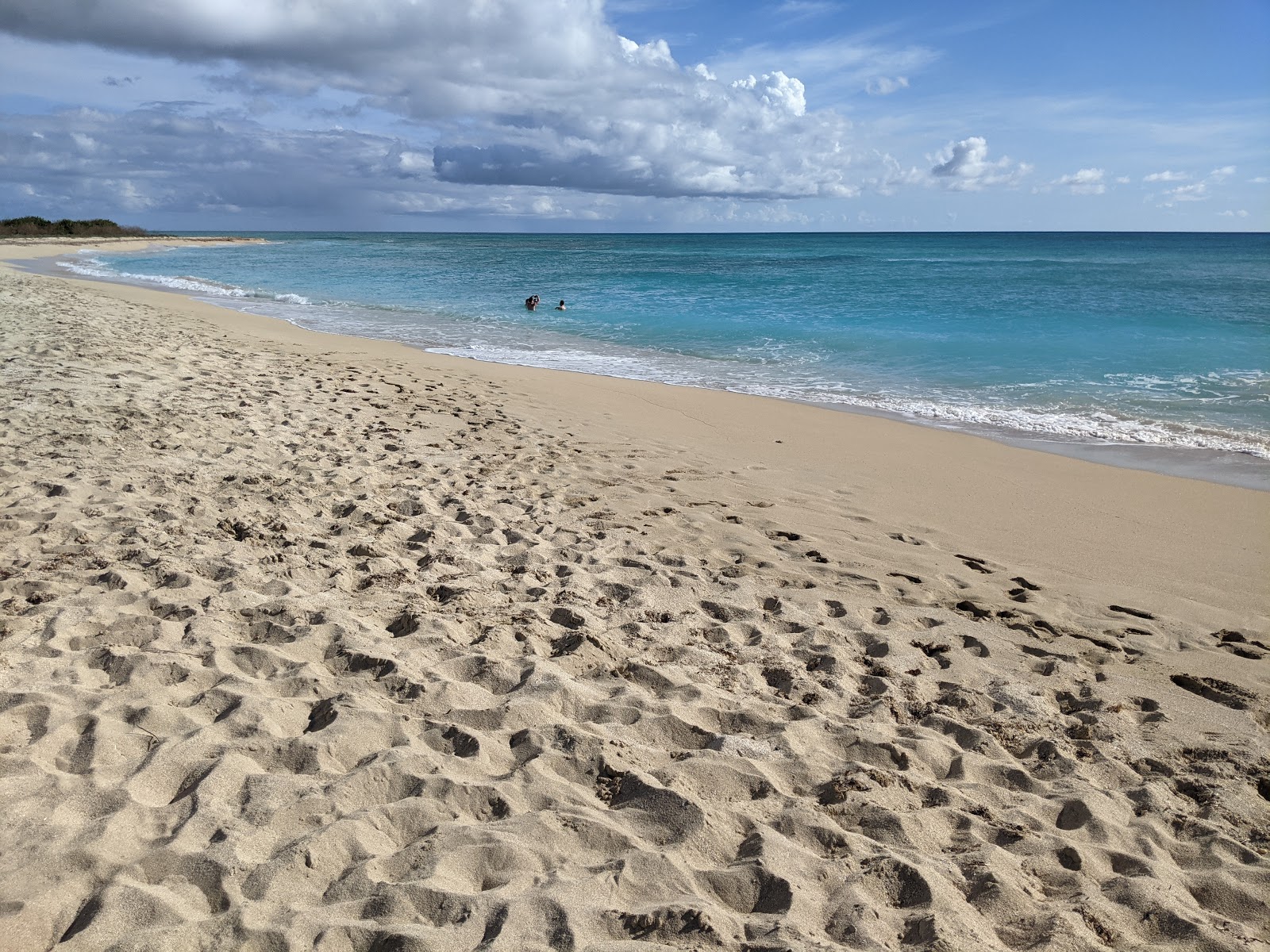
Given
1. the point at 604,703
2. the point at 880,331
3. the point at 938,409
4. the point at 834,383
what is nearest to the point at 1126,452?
the point at 938,409

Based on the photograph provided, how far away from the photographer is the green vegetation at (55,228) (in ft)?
197

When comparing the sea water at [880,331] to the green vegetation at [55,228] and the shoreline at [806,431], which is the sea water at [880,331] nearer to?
the shoreline at [806,431]

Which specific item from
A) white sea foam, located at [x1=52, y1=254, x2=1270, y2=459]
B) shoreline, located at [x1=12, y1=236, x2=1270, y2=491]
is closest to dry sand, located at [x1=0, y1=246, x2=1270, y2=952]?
shoreline, located at [x1=12, y1=236, x2=1270, y2=491]

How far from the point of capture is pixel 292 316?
19219 mm

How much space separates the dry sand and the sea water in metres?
4.17

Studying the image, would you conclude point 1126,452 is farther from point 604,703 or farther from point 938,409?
point 604,703

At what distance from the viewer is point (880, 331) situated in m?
19.3

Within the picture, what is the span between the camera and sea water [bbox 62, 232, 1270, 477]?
35.6ft

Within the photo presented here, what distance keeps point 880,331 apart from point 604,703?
17459 mm

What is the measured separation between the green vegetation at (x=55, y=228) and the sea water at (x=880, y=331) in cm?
2665

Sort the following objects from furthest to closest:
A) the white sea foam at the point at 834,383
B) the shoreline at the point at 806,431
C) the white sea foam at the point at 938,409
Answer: the white sea foam at the point at 834,383 < the white sea foam at the point at 938,409 < the shoreline at the point at 806,431

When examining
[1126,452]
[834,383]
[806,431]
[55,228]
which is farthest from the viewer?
[55,228]

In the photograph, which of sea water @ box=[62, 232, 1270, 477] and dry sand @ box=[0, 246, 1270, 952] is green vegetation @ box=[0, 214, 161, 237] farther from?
dry sand @ box=[0, 246, 1270, 952]

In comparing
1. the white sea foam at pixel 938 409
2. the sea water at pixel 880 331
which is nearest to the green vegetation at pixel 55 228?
the sea water at pixel 880 331
